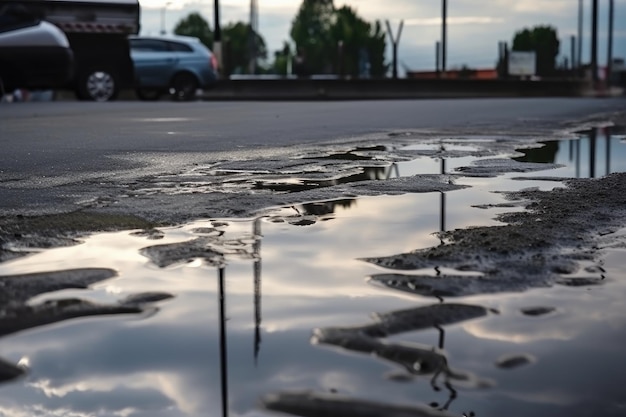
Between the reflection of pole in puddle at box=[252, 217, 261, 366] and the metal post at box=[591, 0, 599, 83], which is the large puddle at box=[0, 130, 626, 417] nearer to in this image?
the reflection of pole in puddle at box=[252, 217, 261, 366]

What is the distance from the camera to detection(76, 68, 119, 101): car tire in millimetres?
22375

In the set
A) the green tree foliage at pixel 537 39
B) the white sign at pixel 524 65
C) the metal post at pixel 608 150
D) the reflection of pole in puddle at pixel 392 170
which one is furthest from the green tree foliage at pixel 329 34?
the reflection of pole in puddle at pixel 392 170

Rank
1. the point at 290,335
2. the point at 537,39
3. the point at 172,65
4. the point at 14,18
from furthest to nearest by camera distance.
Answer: the point at 537,39
the point at 172,65
the point at 14,18
the point at 290,335

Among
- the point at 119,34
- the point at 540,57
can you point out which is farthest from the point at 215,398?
the point at 540,57

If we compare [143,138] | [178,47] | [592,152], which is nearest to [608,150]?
[592,152]

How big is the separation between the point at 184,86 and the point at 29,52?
9174 mm

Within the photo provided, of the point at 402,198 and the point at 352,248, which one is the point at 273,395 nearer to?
the point at 352,248

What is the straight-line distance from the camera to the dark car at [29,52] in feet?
55.1

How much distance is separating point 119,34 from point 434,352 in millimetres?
21150

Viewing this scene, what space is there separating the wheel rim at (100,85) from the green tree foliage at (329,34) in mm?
76411

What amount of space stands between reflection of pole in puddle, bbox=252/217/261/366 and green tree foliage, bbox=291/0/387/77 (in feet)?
313

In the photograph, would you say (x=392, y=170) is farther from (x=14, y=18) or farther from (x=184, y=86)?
(x=184, y=86)

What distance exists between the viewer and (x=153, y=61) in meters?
25.6

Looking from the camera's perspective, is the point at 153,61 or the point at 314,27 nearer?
the point at 153,61
